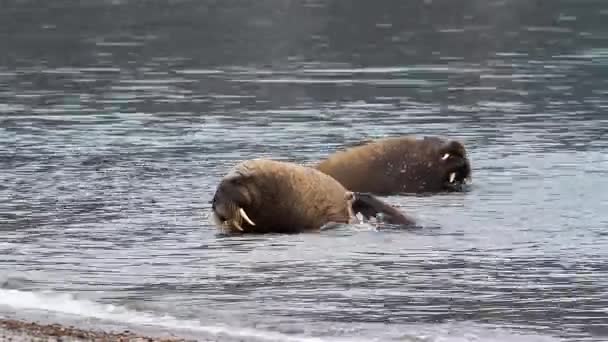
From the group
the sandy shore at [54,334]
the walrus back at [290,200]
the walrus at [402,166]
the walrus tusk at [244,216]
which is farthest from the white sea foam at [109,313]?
the walrus at [402,166]

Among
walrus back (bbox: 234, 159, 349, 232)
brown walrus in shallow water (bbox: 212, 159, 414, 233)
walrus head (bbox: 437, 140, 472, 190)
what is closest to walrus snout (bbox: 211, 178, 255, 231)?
brown walrus in shallow water (bbox: 212, 159, 414, 233)

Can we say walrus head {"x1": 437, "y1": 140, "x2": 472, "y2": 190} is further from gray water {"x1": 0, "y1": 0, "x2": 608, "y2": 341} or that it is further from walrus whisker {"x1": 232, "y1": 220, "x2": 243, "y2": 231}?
walrus whisker {"x1": 232, "y1": 220, "x2": 243, "y2": 231}

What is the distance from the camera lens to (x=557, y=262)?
13828 mm

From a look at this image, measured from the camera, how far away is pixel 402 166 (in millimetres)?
18297

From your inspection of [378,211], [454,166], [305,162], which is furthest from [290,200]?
[305,162]

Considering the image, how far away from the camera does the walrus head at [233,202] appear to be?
1543 centimetres

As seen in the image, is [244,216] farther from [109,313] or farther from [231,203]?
[109,313]

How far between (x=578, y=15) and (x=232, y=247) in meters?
39.6

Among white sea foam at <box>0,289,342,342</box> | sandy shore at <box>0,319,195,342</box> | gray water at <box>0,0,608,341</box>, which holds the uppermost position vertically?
sandy shore at <box>0,319,195,342</box>

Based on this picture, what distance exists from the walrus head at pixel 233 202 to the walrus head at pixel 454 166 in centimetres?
352

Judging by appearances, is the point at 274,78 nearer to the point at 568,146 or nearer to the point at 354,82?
the point at 354,82

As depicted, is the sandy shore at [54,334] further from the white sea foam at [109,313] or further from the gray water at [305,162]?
the gray water at [305,162]

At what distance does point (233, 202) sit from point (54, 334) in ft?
17.1

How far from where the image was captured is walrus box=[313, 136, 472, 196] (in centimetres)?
1794
